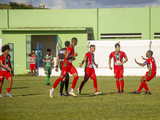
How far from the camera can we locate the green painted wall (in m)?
28.6

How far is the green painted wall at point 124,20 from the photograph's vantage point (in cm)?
2856

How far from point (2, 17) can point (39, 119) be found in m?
25.3

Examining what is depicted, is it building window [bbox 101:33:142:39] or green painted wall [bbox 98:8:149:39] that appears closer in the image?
green painted wall [bbox 98:8:149:39]

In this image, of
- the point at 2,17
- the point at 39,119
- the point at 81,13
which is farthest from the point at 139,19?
the point at 39,119

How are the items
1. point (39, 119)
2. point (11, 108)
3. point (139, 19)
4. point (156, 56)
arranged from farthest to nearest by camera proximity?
point (139, 19), point (156, 56), point (11, 108), point (39, 119)

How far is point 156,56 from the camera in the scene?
22219mm

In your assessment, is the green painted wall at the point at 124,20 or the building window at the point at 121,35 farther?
the building window at the point at 121,35

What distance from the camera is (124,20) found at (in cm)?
2864

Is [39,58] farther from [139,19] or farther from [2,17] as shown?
[139,19]

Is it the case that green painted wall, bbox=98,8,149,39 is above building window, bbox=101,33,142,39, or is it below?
above

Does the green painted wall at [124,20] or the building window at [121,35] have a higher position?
the green painted wall at [124,20]

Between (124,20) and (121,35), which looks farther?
(121,35)

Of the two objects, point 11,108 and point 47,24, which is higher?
point 47,24

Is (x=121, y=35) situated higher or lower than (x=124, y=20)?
lower
